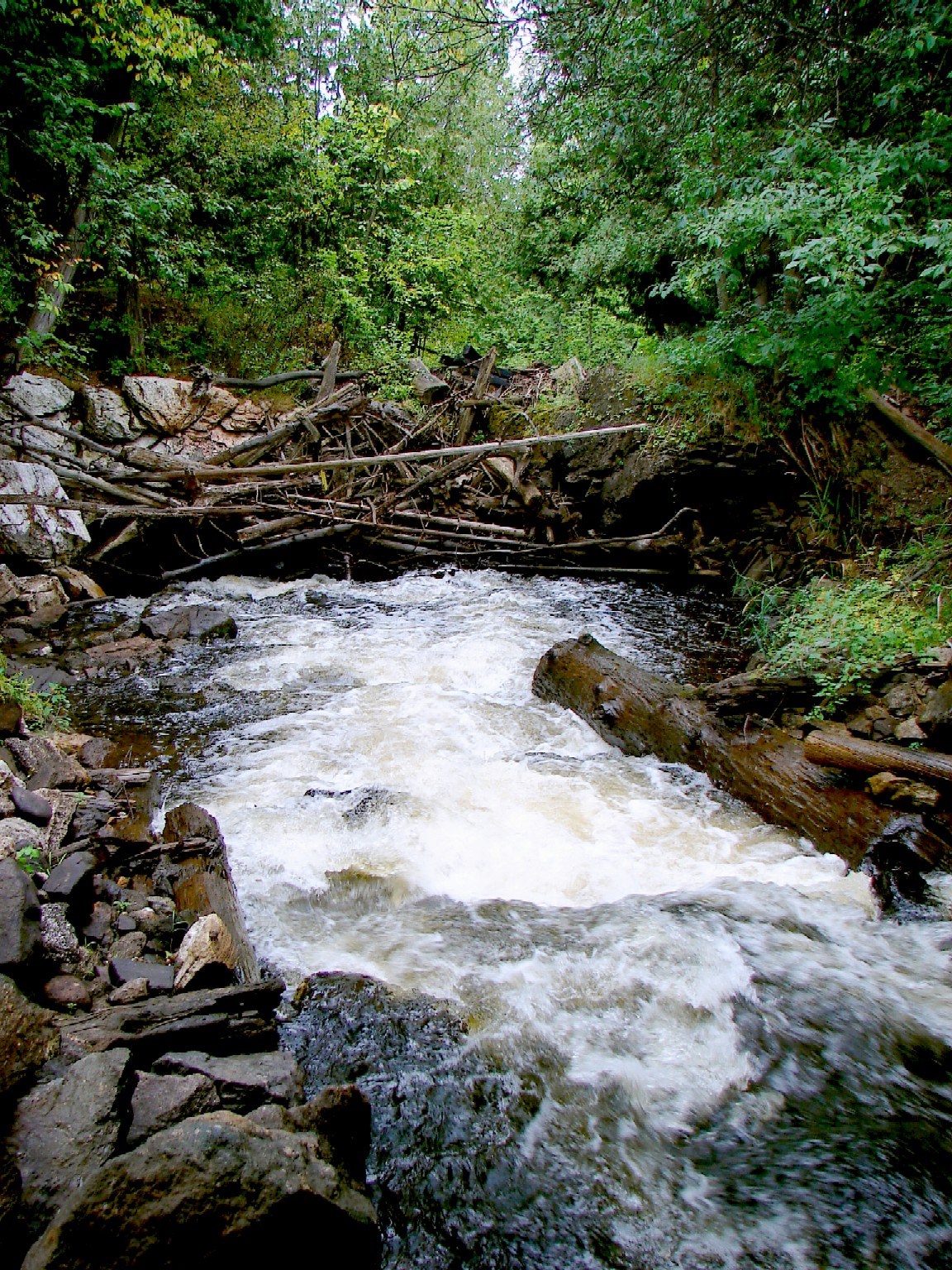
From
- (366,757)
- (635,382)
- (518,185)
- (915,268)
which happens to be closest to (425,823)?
(366,757)

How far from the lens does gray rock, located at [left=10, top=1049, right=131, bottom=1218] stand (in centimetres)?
155

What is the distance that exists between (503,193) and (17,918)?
2245cm

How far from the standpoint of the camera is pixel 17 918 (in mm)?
2164

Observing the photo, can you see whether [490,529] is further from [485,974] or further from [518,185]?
[518,185]

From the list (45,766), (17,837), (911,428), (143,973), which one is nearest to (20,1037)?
(143,973)

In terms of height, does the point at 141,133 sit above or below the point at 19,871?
above

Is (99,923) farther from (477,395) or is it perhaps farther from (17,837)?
(477,395)

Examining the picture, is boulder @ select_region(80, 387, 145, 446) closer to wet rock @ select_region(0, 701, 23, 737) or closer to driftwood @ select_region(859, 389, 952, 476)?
wet rock @ select_region(0, 701, 23, 737)

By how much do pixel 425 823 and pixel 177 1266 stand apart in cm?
261

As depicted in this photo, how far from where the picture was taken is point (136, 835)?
325 cm

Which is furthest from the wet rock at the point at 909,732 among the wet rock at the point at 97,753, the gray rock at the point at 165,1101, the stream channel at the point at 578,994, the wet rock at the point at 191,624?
the wet rock at the point at 191,624

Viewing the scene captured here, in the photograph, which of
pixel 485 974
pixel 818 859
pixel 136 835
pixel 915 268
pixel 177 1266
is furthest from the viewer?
pixel 915 268

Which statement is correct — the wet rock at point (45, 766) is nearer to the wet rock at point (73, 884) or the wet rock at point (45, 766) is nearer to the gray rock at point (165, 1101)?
the wet rock at point (73, 884)

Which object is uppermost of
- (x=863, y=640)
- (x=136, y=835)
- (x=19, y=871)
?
(x=863, y=640)
